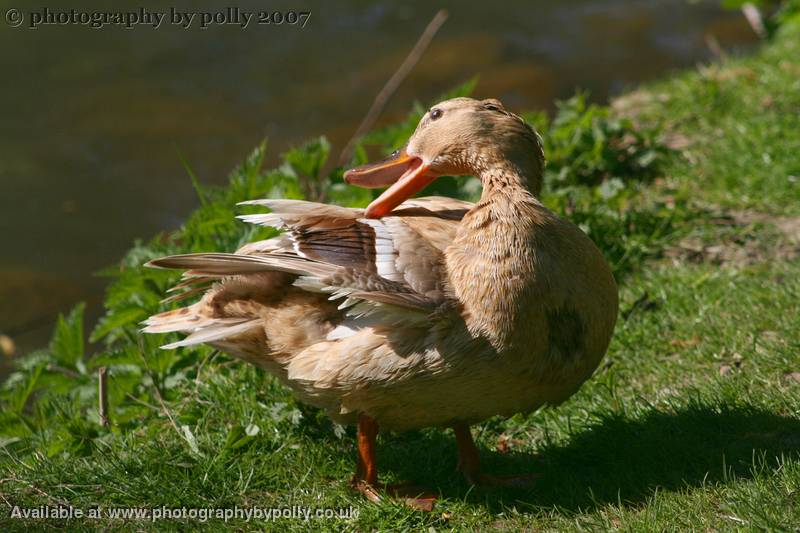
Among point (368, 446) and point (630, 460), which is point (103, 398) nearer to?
point (368, 446)

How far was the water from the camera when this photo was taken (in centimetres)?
840

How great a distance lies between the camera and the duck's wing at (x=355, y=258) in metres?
3.57

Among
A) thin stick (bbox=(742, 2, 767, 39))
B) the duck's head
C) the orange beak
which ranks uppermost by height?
the duck's head

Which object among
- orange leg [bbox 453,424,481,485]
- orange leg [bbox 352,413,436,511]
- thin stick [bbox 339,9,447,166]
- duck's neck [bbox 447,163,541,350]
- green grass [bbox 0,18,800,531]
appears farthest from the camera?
thin stick [bbox 339,9,447,166]

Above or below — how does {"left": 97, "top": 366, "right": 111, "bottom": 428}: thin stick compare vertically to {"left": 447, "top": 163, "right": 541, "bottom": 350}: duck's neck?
below

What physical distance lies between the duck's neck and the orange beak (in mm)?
362

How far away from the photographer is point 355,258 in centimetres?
374

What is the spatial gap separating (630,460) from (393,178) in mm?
1510

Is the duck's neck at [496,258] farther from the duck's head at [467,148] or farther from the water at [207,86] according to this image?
the water at [207,86]

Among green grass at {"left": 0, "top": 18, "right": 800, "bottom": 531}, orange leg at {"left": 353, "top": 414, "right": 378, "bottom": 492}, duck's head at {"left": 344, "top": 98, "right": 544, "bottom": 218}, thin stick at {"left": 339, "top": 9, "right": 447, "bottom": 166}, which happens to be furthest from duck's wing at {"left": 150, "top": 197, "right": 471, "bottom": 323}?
thin stick at {"left": 339, "top": 9, "right": 447, "bottom": 166}
